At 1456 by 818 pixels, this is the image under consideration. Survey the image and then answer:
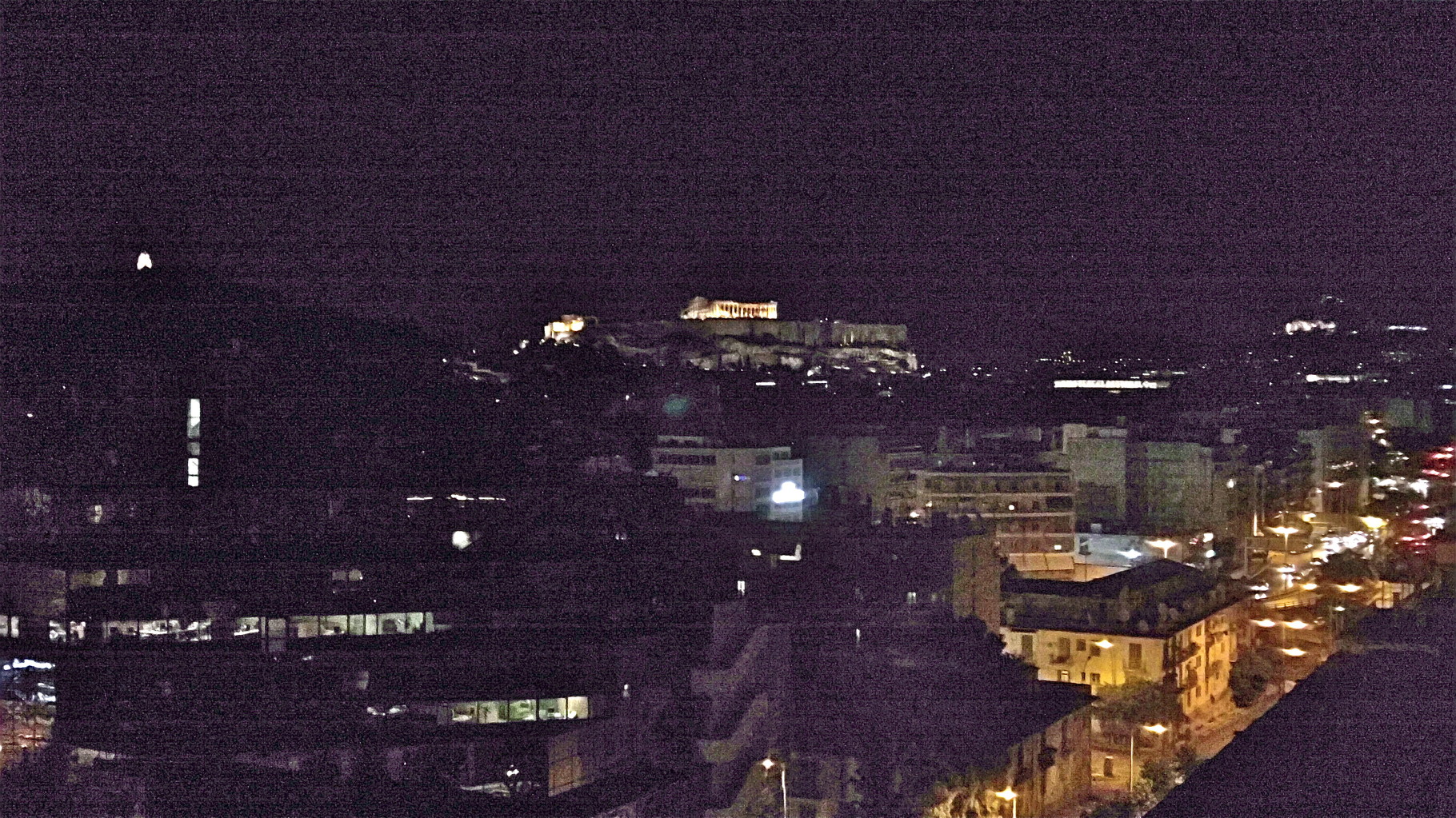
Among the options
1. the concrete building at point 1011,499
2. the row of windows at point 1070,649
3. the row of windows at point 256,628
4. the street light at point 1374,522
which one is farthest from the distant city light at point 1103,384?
the row of windows at point 256,628

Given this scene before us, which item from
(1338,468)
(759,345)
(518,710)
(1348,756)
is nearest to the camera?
(1348,756)

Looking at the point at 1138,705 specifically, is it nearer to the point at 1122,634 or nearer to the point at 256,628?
the point at 1122,634

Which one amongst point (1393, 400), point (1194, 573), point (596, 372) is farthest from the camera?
point (1393, 400)

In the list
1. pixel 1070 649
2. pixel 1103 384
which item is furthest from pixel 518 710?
pixel 1103 384

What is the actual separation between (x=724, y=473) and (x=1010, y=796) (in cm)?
475

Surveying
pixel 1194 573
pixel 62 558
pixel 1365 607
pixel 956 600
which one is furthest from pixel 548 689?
pixel 1365 607

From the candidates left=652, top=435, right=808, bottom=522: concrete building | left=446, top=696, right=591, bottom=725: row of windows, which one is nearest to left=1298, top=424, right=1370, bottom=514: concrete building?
left=652, top=435, right=808, bottom=522: concrete building

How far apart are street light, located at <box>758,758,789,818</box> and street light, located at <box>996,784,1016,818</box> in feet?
2.38

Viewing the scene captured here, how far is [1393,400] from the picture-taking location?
19500mm

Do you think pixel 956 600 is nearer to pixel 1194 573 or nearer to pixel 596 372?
pixel 1194 573

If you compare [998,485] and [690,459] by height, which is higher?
[690,459]

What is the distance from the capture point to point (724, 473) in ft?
31.8

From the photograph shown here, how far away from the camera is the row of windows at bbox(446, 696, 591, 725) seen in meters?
4.55

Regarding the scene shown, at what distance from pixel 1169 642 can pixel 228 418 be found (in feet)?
14.9
